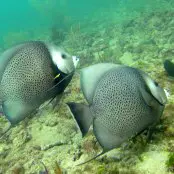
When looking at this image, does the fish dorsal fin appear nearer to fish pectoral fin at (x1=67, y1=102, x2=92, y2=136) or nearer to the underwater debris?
fish pectoral fin at (x1=67, y1=102, x2=92, y2=136)

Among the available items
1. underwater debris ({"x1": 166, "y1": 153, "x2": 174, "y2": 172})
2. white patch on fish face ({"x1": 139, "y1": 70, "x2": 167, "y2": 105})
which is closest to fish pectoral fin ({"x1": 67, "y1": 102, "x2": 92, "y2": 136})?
white patch on fish face ({"x1": 139, "y1": 70, "x2": 167, "y2": 105})

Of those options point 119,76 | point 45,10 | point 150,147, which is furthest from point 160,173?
point 45,10

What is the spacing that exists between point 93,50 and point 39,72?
8.67 meters

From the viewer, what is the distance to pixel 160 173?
7.16 ft

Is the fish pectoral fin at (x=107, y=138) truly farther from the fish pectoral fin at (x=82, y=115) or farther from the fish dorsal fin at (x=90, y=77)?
the fish dorsal fin at (x=90, y=77)

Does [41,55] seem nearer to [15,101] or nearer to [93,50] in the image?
[15,101]

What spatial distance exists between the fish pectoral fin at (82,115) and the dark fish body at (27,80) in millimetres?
283

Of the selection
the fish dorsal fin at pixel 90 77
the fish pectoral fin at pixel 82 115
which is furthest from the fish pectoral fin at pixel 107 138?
the fish dorsal fin at pixel 90 77

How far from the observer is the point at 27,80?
2.19m

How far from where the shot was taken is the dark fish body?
7.20ft

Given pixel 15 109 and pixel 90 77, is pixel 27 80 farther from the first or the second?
pixel 90 77

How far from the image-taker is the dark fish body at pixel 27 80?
220 cm

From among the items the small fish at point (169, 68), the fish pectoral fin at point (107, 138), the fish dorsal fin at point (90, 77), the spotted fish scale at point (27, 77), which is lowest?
the small fish at point (169, 68)

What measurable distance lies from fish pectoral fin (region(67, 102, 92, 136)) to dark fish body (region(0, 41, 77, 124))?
0.28m
